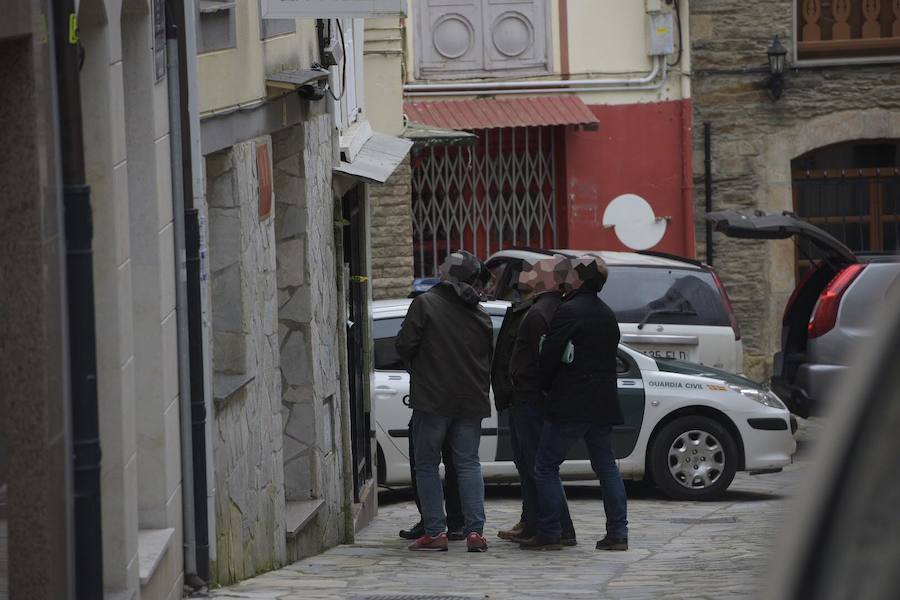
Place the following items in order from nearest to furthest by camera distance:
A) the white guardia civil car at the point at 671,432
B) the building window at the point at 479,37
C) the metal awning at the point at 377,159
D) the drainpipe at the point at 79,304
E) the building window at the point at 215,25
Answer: the drainpipe at the point at 79,304, the building window at the point at 215,25, the metal awning at the point at 377,159, the white guardia civil car at the point at 671,432, the building window at the point at 479,37

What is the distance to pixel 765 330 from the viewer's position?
20.3m

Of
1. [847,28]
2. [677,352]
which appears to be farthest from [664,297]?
[847,28]

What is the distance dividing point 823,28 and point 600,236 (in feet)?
13.2

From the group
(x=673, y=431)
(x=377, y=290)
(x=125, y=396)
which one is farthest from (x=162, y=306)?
(x=377, y=290)

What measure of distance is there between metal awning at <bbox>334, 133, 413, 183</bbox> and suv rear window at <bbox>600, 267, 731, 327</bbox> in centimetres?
337

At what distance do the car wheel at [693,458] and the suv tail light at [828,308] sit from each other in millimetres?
1548

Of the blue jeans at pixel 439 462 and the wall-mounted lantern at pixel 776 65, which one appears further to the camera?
the wall-mounted lantern at pixel 776 65

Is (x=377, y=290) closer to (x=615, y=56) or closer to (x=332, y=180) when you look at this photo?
(x=615, y=56)

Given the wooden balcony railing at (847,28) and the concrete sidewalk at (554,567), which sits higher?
the wooden balcony railing at (847,28)

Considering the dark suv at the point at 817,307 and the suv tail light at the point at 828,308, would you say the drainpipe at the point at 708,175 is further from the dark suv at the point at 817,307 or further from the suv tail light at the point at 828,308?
the suv tail light at the point at 828,308

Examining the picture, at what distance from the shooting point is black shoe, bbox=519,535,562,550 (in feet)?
30.3

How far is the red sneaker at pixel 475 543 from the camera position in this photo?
9.14 m

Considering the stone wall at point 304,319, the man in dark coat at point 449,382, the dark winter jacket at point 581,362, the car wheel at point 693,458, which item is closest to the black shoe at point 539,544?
the man in dark coat at point 449,382

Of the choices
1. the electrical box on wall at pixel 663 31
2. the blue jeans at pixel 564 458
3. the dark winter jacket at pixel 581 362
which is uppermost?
the electrical box on wall at pixel 663 31
